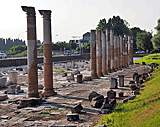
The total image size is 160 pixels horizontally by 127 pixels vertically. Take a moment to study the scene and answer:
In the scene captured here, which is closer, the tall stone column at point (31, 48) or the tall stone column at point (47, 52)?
the tall stone column at point (31, 48)

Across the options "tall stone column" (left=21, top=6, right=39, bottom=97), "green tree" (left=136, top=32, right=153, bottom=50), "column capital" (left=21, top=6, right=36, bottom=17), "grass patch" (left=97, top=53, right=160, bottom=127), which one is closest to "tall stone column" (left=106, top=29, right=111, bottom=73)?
"tall stone column" (left=21, top=6, right=39, bottom=97)

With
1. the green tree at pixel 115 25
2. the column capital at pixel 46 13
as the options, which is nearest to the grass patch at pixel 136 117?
the column capital at pixel 46 13

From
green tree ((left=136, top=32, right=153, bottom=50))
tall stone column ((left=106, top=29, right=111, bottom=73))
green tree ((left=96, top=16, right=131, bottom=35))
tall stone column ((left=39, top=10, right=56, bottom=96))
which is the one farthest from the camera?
green tree ((left=96, top=16, right=131, bottom=35))

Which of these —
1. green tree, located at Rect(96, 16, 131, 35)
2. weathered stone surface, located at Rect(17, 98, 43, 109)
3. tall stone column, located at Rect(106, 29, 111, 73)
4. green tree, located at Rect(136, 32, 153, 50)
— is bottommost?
weathered stone surface, located at Rect(17, 98, 43, 109)

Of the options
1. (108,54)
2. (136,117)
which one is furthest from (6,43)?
(136,117)

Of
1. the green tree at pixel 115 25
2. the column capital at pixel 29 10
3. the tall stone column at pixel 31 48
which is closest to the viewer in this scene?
the column capital at pixel 29 10

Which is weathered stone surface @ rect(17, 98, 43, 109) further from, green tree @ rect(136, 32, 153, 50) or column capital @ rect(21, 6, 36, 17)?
green tree @ rect(136, 32, 153, 50)

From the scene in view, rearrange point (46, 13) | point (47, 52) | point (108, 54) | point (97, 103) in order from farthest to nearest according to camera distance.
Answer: point (108, 54), point (47, 52), point (46, 13), point (97, 103)

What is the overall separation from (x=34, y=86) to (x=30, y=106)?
214cm

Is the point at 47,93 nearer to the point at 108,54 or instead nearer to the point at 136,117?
the point at 136,117

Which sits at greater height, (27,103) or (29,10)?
(29,10)

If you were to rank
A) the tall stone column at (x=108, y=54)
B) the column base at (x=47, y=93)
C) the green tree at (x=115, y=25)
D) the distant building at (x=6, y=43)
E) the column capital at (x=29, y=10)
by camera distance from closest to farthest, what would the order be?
1. the column capital at (x=29, y=10)
2. the column base at (x=47, y=93)
3. the tall stone column at (x=108, y=54)
4. the green tree at (x=115, y=25)
5. the distant building at (x=6, y=43)

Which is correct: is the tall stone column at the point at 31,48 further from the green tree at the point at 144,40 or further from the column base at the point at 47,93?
the green tree at the point at 144,40

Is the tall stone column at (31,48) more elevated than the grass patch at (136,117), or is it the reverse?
the tall stone column at (31,48)
